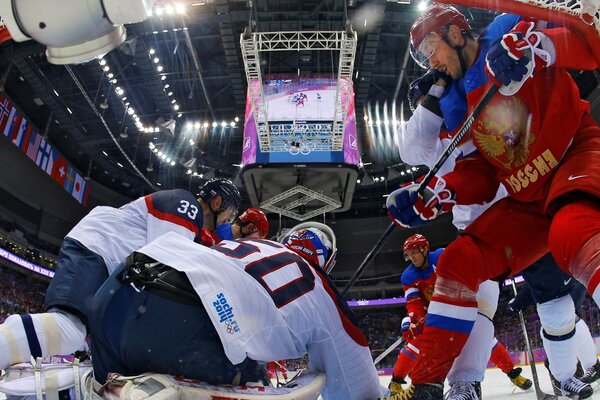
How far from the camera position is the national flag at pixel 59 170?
15257mm

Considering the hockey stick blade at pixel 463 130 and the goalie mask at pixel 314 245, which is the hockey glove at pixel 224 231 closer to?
the goalie mask at pixel 314 245

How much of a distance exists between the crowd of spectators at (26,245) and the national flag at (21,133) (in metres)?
2.90

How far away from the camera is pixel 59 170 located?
51.0 ft

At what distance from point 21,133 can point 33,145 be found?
68cm

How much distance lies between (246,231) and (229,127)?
13534 mm

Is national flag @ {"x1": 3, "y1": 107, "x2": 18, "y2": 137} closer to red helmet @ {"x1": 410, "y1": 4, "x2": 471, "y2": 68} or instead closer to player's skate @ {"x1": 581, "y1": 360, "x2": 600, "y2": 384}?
red helmet @ {"x1": 410, "y1": 4, "x2": 471, "y2": 68}

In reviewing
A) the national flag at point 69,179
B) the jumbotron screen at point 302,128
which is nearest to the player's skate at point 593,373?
the jumbotron screen at point 302,128

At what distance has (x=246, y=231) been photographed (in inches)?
132

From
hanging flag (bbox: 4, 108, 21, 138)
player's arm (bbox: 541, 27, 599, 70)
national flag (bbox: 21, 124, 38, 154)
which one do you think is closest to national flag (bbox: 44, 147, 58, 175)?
national flag (bbox: 21, 124, 38, 154)

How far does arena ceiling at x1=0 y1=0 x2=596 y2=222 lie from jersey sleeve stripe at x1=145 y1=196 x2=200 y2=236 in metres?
7.11

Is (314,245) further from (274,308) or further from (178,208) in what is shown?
(178,208)

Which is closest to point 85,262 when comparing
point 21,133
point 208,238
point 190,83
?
point 208,238

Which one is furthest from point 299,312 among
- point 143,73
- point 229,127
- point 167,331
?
point 229,127

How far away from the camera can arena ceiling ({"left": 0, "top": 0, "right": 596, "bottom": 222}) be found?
35.9 ft
